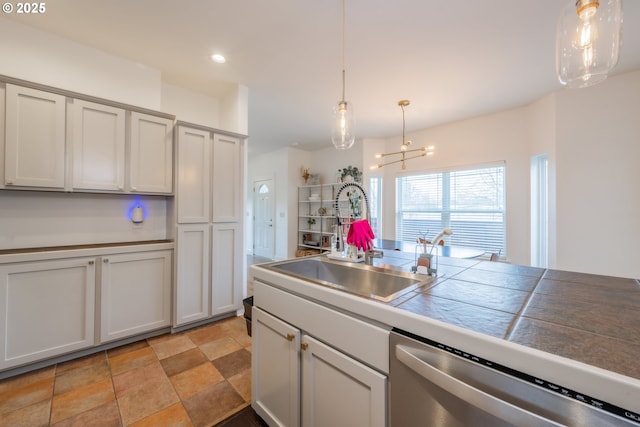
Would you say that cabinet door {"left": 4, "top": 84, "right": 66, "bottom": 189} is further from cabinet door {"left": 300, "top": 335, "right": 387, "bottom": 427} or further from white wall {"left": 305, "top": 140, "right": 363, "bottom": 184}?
white wall {"left": 305, "top": 140, "right": 363, "bottom": 184}

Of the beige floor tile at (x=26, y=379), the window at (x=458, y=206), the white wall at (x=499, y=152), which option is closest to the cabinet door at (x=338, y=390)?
the beige floor tile at (x=26, y=379)

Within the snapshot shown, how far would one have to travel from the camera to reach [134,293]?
7.52 feet

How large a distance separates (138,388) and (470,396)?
217 centimetres

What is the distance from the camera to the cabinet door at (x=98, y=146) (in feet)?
6.86

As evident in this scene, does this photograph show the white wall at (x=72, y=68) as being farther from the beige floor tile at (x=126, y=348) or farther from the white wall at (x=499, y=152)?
the white wall at (x=499, y=152)

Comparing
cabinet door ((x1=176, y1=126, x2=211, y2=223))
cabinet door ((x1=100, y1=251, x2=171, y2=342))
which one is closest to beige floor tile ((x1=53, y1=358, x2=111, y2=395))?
cabinet door ((x1=100, y1=251, x2=171, y2=342))

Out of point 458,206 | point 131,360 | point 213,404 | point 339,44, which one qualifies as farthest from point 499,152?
point 131,360

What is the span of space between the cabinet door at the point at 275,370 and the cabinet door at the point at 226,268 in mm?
1467

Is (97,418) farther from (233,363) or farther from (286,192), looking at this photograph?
(286,192)

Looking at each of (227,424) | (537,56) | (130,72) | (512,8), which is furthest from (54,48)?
(537,56)

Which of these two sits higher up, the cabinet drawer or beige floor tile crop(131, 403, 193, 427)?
the cabinet drawer

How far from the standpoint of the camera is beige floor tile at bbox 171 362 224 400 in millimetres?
1737

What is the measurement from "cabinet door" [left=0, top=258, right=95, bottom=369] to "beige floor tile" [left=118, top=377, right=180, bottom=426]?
77 centimetres

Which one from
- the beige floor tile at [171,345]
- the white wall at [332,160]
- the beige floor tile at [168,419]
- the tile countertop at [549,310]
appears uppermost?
the white wall at [332,160]
